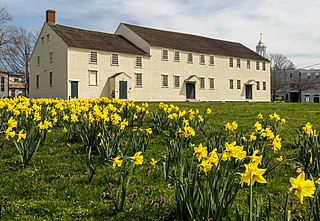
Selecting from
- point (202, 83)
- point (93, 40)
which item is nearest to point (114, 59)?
point (93, 40)

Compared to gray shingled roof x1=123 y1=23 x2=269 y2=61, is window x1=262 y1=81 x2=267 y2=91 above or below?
below

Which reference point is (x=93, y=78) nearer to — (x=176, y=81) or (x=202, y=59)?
(x=176, y=81)

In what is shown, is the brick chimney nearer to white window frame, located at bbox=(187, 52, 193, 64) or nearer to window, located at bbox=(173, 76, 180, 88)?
window, located at bbox=(173, 76, 180, 88)

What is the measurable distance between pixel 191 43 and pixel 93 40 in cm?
1400

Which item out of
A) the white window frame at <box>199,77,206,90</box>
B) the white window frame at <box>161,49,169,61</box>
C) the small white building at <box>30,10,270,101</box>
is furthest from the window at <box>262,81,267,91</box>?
the white window frame at <box>161,49,169,61</box>

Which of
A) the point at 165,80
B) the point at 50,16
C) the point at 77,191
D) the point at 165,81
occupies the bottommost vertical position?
the point at 77,191

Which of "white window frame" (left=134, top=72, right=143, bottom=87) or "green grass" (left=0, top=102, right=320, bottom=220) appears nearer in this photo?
"green grass" (left=0, top=102, right=320, bottom=220)

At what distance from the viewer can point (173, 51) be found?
126 ft

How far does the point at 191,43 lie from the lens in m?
42.4

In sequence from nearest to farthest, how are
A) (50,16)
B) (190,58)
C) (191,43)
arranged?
(50,16)
(190,58)
(191,43)

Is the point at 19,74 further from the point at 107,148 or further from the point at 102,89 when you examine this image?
the point at 107,148

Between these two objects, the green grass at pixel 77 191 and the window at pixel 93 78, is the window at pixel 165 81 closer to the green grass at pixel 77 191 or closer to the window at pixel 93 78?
the window at pixel 93 78

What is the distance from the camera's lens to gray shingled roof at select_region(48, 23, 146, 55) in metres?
32.0

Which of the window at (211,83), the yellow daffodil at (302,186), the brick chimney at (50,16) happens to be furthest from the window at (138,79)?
the yellow daffodil at (302,186)
